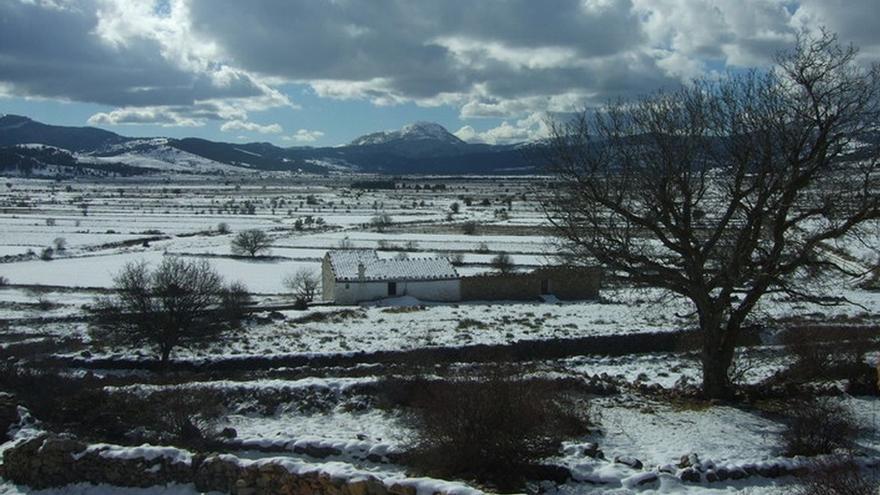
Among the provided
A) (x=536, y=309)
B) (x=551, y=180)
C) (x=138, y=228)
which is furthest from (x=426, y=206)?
(x=551, y=180)

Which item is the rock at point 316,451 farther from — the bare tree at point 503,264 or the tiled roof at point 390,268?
the bare tree at point 503,264

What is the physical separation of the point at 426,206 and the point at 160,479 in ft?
422

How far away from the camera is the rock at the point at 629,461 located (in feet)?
38.8

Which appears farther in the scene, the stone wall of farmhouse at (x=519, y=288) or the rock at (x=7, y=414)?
the stone wall of farmhouse at (x=519, y=288)

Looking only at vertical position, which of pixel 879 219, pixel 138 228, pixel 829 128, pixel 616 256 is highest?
pixel 829 128

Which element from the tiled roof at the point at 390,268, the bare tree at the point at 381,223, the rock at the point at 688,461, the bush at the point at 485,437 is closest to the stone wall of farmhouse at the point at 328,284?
the tiled roof at the point at 390,268

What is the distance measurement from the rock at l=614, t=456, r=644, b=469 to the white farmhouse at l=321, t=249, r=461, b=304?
1447 inches

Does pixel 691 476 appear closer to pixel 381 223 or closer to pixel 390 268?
pixel 390 268

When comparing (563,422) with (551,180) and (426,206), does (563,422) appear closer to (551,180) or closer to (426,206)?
(551,180)

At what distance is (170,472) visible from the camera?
12469mm

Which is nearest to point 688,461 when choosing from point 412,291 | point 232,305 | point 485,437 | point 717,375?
point 485,437

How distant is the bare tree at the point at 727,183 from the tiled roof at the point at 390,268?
106ft

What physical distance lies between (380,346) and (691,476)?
19678 millimetres

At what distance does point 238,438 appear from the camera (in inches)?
571
